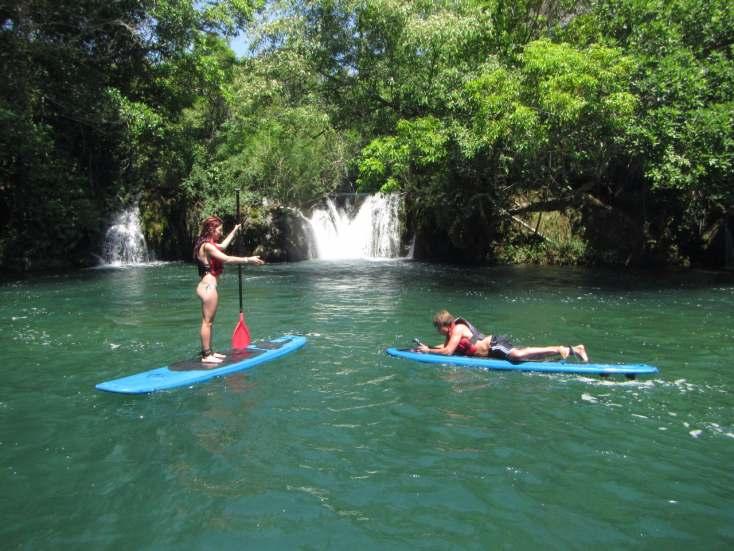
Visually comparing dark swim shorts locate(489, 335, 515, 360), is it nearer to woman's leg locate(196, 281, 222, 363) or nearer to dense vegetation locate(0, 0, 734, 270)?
woman's leg locate(196, 281, 222, 363)

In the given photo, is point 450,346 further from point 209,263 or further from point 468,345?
point 209,263

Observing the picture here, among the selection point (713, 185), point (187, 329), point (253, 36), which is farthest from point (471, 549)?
point (253, 36)

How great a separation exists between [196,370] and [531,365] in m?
3.85

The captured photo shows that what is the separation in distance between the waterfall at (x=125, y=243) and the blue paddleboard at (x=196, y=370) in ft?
52.2

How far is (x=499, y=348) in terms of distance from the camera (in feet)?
24.8

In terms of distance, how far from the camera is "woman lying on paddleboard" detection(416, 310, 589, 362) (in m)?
7.46

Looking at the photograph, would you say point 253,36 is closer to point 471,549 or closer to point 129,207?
point 129,207

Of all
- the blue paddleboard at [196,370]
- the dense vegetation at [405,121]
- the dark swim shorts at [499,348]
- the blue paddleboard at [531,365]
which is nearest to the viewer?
the blue paddleboard at [196,370]

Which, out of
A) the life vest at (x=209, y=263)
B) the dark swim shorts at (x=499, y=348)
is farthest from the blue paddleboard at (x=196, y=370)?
the dark swim shorts at (x=499, y=348)

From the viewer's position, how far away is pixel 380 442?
5207mm

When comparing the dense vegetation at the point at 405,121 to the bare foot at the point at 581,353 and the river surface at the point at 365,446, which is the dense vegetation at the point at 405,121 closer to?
the river surface at the point at 365,446

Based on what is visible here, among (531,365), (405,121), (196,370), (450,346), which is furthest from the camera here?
(405,121)

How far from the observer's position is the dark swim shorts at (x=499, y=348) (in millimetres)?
7551

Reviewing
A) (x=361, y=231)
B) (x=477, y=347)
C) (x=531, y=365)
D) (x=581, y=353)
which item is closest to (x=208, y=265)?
(x=477, y=347)
